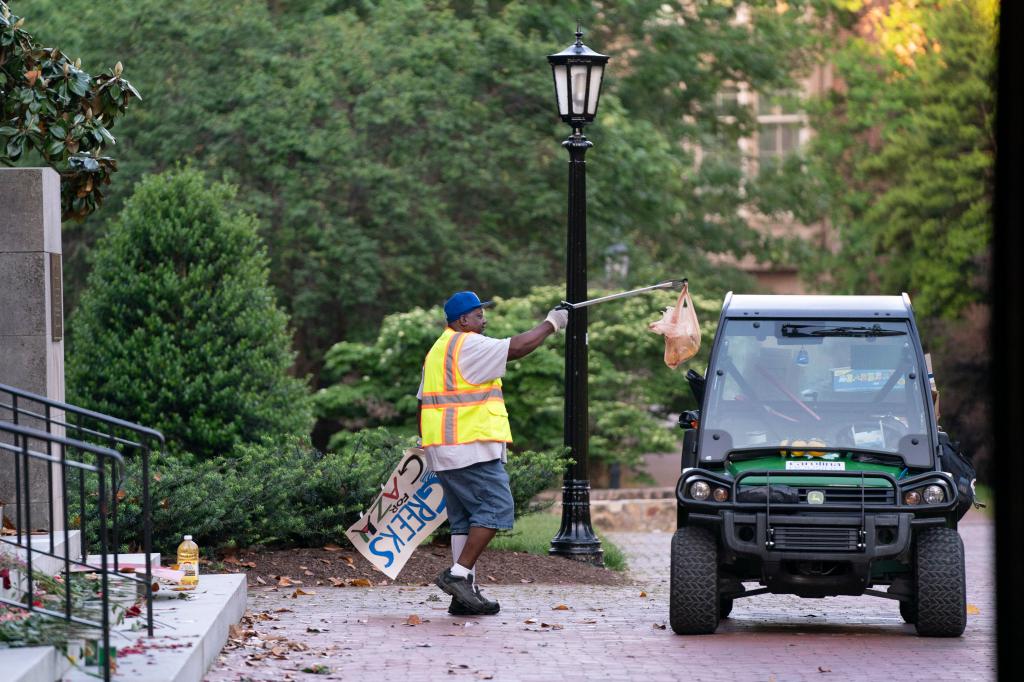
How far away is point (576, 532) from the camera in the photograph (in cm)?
1305

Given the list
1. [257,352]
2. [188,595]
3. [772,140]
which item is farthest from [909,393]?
[772,140]

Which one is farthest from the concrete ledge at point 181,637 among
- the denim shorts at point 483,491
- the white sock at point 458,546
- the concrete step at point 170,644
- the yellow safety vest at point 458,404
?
the yellow safety vest at point 458,404

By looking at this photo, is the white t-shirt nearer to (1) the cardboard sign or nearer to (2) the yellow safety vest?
(2) the yellow safety vest

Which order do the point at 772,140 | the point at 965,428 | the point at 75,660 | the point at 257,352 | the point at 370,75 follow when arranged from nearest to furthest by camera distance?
the point at 75,660, the point at 257,352, the point at 370,75, the point at 965,428, the point at 772,140

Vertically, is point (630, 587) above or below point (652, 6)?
below

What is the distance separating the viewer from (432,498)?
10.6m

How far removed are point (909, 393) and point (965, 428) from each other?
2256cm

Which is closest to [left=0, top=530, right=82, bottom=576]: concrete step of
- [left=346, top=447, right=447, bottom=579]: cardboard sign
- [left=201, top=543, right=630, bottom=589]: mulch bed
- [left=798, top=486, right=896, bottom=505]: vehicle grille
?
[left=201, top=543, right=630, bottom=589]: mulch bed

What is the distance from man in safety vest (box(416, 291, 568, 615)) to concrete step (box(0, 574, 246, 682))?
1.39 m

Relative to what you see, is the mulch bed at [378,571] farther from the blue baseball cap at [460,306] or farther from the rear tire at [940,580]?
the rear tire at [940,580]

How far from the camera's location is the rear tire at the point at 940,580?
8.88m

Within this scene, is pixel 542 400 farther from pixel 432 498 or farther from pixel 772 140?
pixel 772 140

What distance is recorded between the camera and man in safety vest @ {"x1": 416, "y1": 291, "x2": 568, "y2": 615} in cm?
948

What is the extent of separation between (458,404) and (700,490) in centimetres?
157
